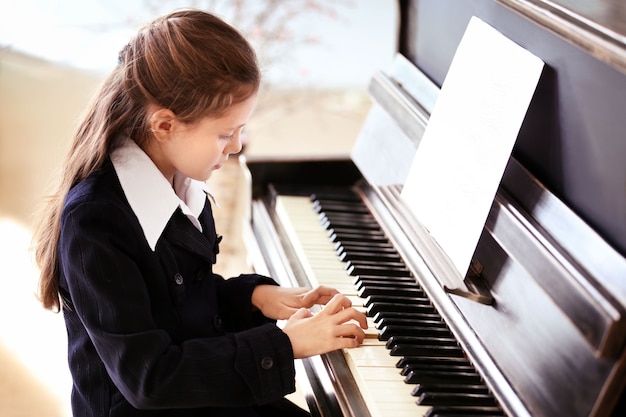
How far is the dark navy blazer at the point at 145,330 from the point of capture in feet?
4.65

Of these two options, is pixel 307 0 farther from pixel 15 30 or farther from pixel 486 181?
pixel 486 181

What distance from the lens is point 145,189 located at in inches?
60.3

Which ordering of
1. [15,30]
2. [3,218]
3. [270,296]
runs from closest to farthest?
[270,296] < [3,218] < [15,30]

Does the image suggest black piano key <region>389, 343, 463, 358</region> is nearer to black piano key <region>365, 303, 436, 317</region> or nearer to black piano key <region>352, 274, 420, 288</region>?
black piano key <region>365, 303, 436, 317</region>

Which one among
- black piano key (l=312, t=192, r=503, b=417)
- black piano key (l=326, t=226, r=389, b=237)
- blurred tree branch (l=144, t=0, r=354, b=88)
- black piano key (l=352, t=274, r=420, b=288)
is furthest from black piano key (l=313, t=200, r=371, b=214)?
blurred tree branch (l=144, t=0, r=354, b=88)

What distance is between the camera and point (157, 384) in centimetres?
143

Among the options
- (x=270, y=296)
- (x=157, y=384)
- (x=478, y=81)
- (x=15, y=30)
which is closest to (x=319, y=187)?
(x=270, y=296)

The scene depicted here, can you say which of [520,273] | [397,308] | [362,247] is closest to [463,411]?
[520,273]

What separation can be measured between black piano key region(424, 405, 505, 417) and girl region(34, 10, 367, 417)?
24 cm

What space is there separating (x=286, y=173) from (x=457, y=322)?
36.9 inches

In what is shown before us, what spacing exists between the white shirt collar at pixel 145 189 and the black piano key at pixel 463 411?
558 millimetres

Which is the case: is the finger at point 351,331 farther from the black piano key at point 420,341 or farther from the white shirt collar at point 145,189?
the white shirt collar at point 145,189

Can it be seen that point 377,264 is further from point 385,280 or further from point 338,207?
point 338,207

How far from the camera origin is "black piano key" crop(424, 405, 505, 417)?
1.38 metres
